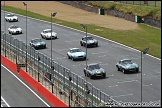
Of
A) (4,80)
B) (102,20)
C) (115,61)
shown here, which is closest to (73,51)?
(115,61)

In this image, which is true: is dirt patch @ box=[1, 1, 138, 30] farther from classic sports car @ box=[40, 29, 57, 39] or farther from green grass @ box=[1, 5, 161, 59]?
classic sports car @ box=[40, 29, 57, 39]

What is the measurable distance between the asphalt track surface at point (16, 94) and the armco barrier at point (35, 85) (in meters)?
0.48

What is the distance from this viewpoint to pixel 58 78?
5672 centimetres

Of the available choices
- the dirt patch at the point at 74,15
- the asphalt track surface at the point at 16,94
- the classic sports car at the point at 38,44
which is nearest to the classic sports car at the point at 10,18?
the dirt patch at the point at 74,15

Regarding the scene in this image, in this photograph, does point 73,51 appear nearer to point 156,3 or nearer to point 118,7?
point 118,7

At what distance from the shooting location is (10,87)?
63.1 metres

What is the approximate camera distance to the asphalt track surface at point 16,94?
56250mm

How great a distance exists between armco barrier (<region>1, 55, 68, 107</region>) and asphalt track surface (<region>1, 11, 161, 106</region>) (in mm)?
5634

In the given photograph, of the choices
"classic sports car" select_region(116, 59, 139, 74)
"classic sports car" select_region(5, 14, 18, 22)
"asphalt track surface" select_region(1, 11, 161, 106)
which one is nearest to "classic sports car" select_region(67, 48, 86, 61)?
"asphalt track surface" select_region(1, 11, 161, 106)

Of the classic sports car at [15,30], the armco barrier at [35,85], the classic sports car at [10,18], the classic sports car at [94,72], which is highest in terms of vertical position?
the classic sports car at [10,18]

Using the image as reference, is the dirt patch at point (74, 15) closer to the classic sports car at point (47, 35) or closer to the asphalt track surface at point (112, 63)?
the asphalt track surface at point (112, 63)

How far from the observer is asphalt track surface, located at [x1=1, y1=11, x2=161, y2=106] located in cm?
5812

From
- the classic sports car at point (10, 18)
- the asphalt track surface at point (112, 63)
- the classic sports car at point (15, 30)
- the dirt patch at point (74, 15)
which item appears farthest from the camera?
the classic sports car at point (10, 18)

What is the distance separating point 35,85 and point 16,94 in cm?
248
